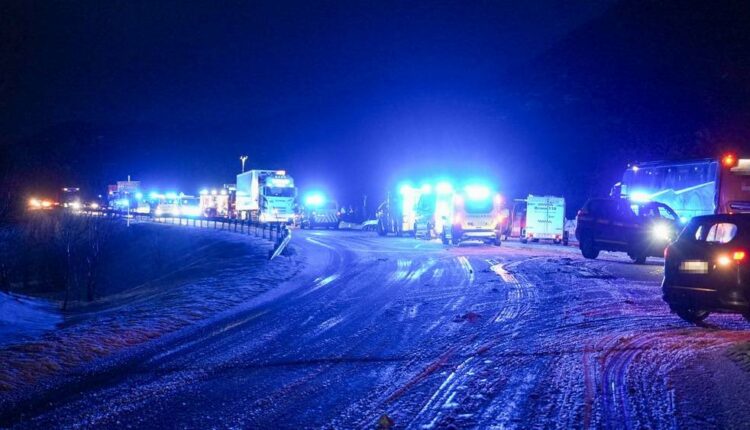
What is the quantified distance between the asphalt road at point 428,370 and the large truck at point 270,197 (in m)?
32.8

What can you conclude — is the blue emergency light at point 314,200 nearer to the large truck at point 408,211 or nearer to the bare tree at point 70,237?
the large truck at point 408,211

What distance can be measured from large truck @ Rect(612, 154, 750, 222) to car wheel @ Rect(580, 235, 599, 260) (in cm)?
228

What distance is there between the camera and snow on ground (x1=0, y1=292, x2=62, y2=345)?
9.20 m

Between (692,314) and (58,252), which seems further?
(58,252)

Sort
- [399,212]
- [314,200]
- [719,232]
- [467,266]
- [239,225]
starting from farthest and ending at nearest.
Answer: [314,200], [239,225], [399,212], [467,266], [719,232]

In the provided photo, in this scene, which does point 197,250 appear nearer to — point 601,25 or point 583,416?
point 583,416

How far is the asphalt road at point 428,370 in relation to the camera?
5445 mm

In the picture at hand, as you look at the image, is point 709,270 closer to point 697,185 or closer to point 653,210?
point 653,210

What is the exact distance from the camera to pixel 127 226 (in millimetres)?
50938

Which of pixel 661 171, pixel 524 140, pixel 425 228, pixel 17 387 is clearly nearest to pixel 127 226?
pixel 425 228

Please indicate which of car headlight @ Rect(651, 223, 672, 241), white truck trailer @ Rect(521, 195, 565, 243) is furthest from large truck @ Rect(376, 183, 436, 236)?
car headlight @ Rect(651, 223, 672, 241)

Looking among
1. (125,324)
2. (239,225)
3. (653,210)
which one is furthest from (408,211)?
(125,324)

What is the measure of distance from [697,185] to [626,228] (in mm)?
6550

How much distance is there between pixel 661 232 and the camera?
1881cm
